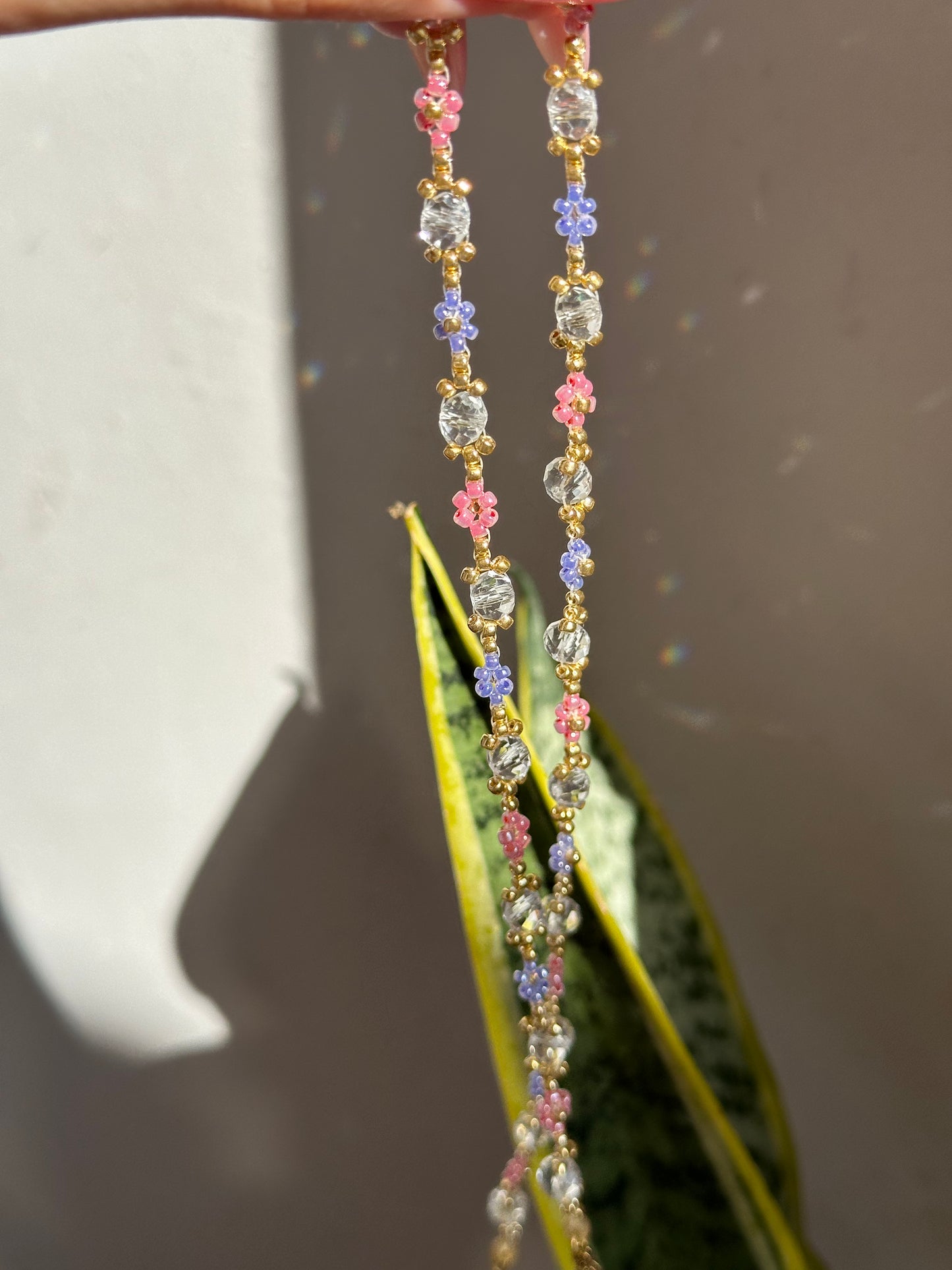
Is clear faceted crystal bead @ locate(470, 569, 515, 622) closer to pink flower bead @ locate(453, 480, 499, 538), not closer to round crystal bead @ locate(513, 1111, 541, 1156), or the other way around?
pink flower bead @ locate(453, 480, 499, 538)

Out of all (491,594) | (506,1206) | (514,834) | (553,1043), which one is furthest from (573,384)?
(506,1206)

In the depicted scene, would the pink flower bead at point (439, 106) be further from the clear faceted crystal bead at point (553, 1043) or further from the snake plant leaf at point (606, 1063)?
the clear faceted crystal bead at point (553, 1043)

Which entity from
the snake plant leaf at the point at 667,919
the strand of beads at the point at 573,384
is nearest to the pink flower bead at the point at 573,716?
the strand of beads at the point at 573,384

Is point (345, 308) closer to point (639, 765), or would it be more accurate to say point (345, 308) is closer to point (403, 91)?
point (403, 91)

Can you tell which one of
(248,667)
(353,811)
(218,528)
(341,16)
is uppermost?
(341,16)

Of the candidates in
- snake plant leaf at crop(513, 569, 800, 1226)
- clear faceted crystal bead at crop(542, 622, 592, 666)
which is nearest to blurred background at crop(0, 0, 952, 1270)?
snake plant leaf at crop(513, 569, 800, 1226)

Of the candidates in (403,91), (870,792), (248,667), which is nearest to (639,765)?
(870,792)

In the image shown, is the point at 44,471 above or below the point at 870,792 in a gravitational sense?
above
